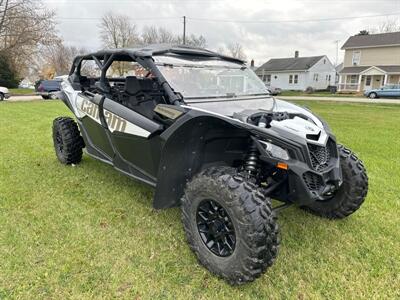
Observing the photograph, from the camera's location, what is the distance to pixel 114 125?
11.6 ft

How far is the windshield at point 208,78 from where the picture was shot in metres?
3.21

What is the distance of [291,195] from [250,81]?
1.75 metres

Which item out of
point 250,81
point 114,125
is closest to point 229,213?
point 114,125

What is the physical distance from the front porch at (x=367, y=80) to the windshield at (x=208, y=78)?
123 feet

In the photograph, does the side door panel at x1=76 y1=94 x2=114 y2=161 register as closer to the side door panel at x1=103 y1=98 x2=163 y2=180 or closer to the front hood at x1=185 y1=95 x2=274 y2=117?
the side door panel at x1=103 y1=98 x2=163 y2=180

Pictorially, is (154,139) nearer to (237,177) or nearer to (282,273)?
(237,177)

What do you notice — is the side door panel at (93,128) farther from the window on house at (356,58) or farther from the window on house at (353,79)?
the window on house at (356,58)

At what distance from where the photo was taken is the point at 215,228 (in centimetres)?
259

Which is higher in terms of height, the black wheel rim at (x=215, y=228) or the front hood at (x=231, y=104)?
the front hood at (x=231, y=104)

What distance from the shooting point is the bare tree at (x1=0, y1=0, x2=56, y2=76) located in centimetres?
2678

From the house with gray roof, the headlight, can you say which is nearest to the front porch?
the house with gray roof

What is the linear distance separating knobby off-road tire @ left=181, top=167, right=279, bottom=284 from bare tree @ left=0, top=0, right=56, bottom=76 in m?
30.5

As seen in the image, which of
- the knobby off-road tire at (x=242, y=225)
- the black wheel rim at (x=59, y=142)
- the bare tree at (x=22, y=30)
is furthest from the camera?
the bare tree at (x=22, y=30)

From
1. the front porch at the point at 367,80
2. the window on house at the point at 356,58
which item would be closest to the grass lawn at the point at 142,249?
the front porch at the point at 367,80
